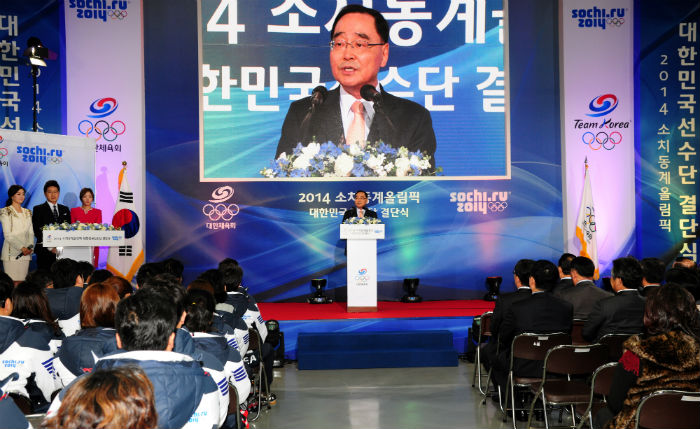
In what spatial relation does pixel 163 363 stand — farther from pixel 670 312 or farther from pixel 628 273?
pixel 628 273

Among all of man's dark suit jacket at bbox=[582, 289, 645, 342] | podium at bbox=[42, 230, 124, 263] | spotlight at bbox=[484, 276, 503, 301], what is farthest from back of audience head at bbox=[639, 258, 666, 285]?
podium at bbox=[42, 230, 124, 263]

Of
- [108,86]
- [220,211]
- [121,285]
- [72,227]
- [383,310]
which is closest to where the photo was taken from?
[121,285]

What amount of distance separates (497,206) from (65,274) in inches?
239

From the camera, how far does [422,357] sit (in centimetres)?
673

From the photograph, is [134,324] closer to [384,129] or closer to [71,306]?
[71,306]

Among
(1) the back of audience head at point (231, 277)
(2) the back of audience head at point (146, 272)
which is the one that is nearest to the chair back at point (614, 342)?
(1) the back of audience head at point (231, 277)

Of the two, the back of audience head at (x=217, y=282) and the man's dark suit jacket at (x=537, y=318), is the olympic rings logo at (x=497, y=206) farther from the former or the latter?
the back of audience head at (x=217, y=282)

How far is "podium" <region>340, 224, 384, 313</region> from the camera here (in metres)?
7.16

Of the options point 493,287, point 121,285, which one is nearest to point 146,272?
point 121,285

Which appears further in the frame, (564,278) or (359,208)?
(359,208)

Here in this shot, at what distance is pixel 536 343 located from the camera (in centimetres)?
426

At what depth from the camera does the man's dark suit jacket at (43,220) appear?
7297mm

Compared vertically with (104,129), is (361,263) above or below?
below

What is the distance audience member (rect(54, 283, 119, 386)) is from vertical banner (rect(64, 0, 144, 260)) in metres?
5.92
